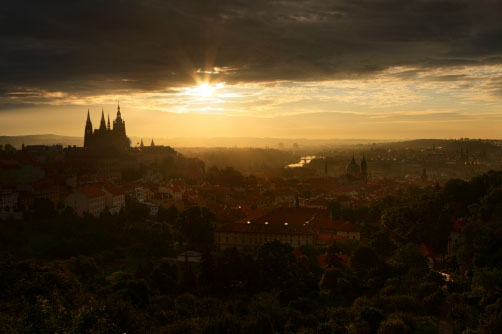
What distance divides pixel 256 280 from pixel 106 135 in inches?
2995

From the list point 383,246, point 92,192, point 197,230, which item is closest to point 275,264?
point 383,246

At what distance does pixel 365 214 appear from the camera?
49.1 meters

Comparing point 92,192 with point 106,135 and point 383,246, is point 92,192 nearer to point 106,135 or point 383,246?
point 383,246

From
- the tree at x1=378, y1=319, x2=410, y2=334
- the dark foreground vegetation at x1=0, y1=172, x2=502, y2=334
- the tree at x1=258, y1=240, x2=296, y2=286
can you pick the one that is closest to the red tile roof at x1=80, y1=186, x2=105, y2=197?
the dark foreground vegetation at x1=0, y1=172, x2=502, y2=334

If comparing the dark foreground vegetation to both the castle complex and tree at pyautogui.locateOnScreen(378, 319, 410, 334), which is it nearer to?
tree at pyautogui.locateOnScreen(378, 319, 410, 334)

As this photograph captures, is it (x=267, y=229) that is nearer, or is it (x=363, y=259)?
(x=363, y=259)

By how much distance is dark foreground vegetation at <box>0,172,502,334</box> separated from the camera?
58.4ft

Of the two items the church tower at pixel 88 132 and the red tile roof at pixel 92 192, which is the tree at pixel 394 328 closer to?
the red tile roof at pixel 92 192

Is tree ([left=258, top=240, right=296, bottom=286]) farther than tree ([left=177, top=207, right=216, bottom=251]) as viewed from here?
No

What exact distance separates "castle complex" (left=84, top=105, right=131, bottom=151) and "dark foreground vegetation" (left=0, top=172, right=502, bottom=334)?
54.6m

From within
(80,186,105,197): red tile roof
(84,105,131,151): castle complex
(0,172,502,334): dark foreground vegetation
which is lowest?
Result: (0,172,502,334): dark foreground vegetation

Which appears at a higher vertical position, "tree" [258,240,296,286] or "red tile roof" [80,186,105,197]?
"red tile roof" [80,186,105,197]

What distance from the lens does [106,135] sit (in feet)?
318

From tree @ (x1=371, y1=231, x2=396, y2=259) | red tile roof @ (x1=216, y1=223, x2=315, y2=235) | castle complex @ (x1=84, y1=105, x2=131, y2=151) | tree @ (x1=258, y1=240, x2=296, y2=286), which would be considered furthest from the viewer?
castle complex @ (x1=84, y1=105, x2=131, y2=151)
